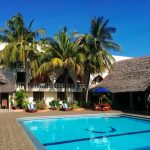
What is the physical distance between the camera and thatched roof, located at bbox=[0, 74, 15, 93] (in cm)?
2556

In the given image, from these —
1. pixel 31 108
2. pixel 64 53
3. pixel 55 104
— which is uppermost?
pixel 64 53

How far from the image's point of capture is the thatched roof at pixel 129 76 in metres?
25.2

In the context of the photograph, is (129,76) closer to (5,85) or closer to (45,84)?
(45,84)

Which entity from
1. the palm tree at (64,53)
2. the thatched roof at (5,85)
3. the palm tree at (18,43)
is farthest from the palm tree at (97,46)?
the thatched roof at (5,85)

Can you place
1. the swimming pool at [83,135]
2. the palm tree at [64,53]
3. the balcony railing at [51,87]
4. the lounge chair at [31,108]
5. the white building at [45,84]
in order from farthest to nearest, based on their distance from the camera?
the balcony railing at [51,87], the white building at [45,84], the palm tree at [64,53], the lounge chair at [31,108], the swimming pool at [83,135]

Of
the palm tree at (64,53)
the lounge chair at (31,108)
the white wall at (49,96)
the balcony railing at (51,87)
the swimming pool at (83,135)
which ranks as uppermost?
the palm tree at (64,53)

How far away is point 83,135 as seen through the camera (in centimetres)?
1383

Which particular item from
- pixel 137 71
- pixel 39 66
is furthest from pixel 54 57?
pixel 137 71

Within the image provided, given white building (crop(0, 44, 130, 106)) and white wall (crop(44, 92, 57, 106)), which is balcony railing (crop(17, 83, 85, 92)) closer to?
white building (crop(0, 44, 130, 106))

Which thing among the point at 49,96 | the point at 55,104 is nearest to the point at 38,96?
the point at 49,96

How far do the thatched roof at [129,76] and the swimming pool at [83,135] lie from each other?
536cm

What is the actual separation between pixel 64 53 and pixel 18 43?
14.4 feet

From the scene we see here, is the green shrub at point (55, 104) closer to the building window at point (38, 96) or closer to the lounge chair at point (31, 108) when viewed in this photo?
the building window at point (38, 96)

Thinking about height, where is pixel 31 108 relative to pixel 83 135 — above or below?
above
